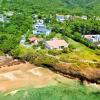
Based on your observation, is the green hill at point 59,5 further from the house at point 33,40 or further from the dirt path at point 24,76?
the dirt path at point 24,76

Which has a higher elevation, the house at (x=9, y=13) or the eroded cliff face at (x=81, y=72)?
the house at (x=9, y=13)

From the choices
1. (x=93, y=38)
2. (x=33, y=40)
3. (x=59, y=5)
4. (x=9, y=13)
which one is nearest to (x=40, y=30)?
(x=33, y=40)

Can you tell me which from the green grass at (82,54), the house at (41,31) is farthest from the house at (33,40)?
the green grass at (82,54)

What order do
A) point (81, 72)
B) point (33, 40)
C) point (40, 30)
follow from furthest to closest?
point (40, 30), point (33, 40), point (81, 72)

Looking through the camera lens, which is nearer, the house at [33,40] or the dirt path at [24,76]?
the dirt path at [24,76]

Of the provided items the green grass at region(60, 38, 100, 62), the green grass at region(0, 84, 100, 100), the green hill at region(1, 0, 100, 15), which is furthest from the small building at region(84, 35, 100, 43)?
the green hill at region(1, 0, 100, 15)

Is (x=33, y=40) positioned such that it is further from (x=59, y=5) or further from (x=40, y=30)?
(x=59, y=5)

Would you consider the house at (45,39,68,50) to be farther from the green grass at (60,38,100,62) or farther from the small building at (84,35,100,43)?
the small building at (84,35,100,43)

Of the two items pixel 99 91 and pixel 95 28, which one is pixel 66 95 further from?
pixel 95 28
